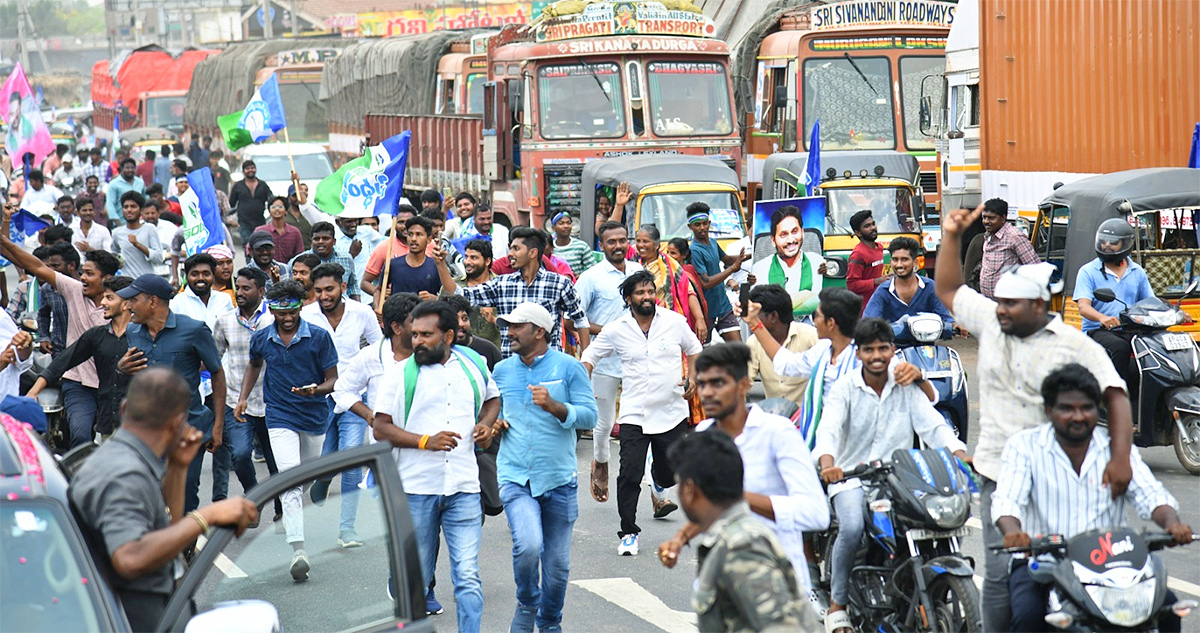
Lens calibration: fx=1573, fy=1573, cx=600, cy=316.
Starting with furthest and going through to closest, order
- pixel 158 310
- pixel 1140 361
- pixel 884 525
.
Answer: pixel 1140 361 < pixel 158 310 < pixel 884 525

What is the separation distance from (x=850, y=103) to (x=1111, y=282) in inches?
428

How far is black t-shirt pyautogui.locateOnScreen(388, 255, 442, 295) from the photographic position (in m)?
11.0

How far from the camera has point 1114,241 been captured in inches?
397

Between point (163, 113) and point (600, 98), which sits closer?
point (600, 98)

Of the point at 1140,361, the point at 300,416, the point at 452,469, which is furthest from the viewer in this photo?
the point at 1140,361

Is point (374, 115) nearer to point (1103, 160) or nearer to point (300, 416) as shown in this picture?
point (1103, 160)

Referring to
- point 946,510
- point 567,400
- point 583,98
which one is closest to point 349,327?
point 567,400

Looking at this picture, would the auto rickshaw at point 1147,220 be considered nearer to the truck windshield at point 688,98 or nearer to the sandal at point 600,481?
the sandal at point 600,481

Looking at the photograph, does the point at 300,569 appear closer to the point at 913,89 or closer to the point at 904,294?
the point at 904,294

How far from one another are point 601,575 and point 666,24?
41.6 feet

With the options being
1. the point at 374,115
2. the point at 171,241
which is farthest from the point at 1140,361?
the point at 374,115

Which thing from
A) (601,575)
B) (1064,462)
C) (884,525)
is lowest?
(601,575)

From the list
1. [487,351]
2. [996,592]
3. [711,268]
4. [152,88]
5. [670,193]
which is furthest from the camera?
[152,88]

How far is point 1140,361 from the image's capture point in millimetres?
9734
